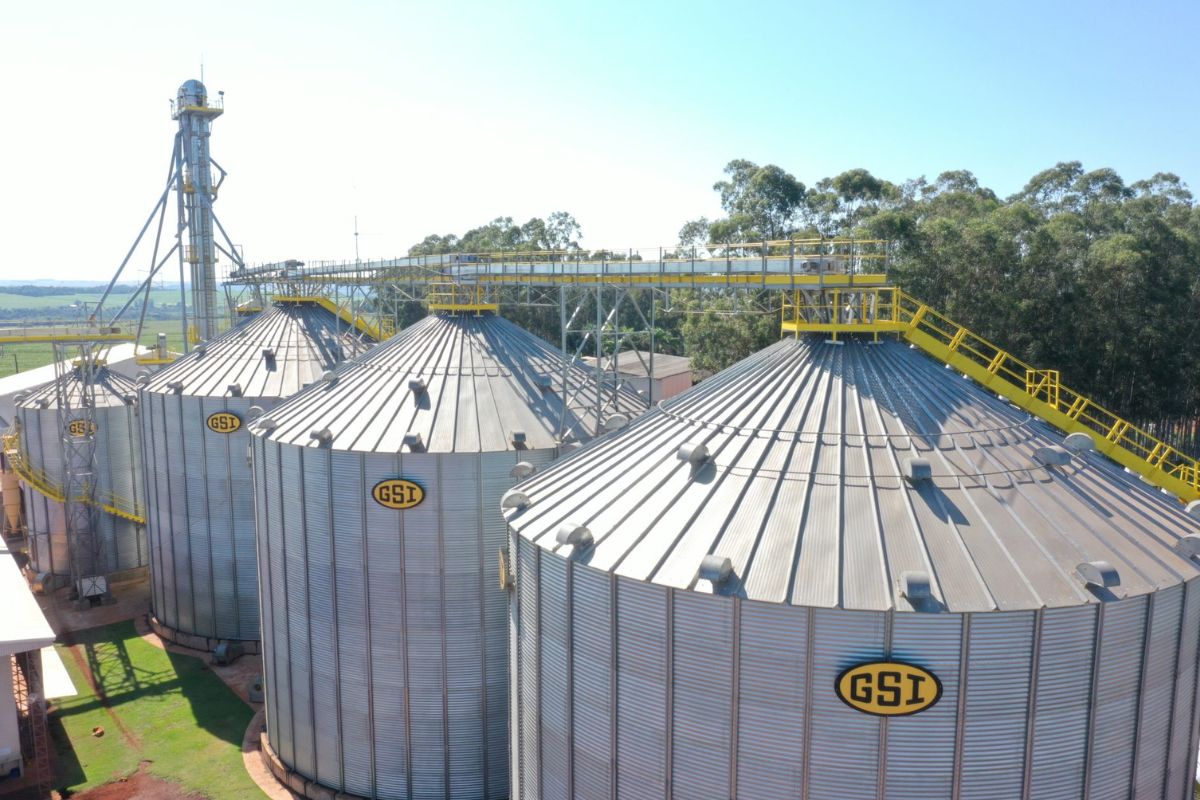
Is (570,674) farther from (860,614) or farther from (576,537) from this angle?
(860,614)

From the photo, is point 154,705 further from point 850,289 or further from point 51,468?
point 850,289

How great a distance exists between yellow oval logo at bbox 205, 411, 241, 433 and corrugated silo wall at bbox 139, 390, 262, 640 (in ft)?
0.69

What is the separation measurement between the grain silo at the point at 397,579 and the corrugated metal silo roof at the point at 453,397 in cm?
8

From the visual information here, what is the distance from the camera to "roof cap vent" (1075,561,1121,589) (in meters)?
15.5

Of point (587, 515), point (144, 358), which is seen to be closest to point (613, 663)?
point (587, 515)

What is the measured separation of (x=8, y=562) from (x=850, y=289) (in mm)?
34824

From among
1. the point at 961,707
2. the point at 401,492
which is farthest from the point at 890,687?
the point at 401,492

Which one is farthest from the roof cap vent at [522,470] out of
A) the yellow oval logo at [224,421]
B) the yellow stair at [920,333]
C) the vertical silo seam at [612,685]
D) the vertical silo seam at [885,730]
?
the yellow oval logo at [224,421]

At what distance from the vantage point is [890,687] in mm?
15070

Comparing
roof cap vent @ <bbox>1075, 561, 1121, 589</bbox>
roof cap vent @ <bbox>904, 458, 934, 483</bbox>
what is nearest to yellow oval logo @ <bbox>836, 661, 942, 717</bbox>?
roof cap vent @ <bbox>1075, 561, 1121, 589</bbox>

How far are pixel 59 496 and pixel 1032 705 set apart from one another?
47742 mm

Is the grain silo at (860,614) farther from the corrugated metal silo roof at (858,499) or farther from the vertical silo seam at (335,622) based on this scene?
the vertical silo seam at (335,622)

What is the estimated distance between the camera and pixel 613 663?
56.7 ft

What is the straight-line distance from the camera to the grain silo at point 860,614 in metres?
15.2
